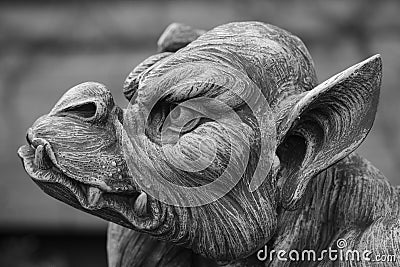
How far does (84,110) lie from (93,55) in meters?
1.72

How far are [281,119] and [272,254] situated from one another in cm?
14

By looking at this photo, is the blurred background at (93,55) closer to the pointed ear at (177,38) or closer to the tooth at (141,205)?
the pointed ear at (177,38)

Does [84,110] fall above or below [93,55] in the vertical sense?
above

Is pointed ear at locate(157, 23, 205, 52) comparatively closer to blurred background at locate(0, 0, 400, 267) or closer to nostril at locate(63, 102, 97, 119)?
nostril at locate(63, 102, 97, 119)

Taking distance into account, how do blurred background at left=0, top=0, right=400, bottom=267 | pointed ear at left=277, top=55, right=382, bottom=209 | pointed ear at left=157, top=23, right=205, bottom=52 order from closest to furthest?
1. pointed ear at left=277, top=55, right=382, bottom=209
2. pointed ear at left=157, top=23, right=205, bottom=52
3. blurred background at left=0, top=0, right=400, bottom=267

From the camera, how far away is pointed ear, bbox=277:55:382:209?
607 mm

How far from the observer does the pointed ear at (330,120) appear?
0.61 meters

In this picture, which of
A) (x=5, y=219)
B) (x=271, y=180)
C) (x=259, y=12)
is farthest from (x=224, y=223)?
(x=5, y=219)

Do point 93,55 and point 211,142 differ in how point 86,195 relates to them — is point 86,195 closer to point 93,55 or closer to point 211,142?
point 211,142

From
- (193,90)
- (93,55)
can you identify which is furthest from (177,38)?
(93,55)

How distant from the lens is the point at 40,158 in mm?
611

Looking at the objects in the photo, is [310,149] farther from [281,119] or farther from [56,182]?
[56,182]

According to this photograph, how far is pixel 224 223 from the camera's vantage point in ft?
2.04

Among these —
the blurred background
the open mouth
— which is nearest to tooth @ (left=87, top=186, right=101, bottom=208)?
the open mouth
